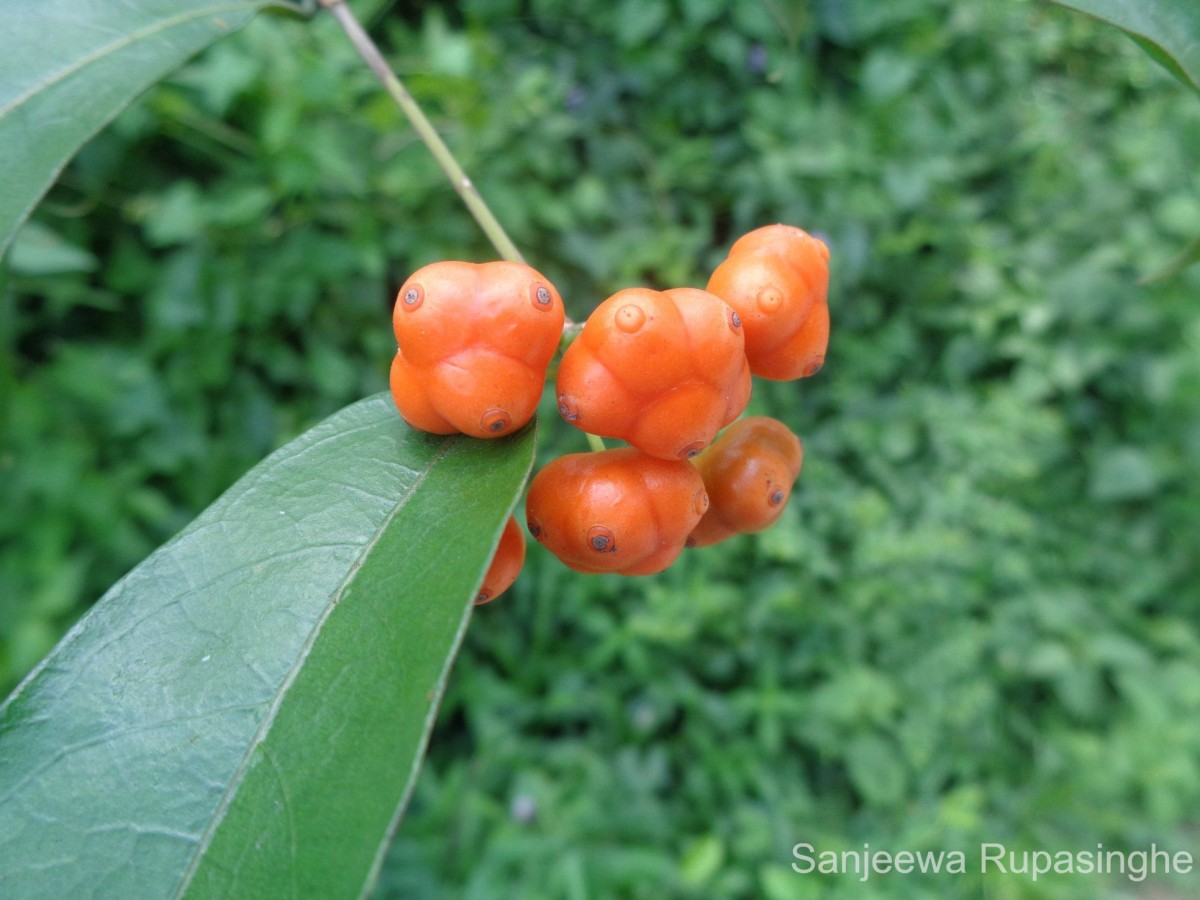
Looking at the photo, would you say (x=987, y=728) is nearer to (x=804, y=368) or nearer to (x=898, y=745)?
(x=898, y=745)

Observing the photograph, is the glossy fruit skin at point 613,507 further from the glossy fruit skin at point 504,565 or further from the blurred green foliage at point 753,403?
the blurred green foliage at point 753,403

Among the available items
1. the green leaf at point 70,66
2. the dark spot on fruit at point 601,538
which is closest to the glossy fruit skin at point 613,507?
the dark spot on fruit at point 601,538

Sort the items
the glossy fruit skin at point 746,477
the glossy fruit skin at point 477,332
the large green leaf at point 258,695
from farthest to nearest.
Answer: the glossy fruit skin at point 746,477 < the glossy fruit skin at point 477,332 < the large green leaf at point 258,695

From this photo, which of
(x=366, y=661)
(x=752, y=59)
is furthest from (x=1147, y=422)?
(x=366, y=661)

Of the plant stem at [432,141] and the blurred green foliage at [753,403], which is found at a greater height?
the plant stem at [432,141]

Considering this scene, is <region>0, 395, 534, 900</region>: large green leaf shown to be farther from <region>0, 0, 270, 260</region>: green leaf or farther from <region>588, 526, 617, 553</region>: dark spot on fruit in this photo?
<region>0, 0, 270, 260</region>: green leaf

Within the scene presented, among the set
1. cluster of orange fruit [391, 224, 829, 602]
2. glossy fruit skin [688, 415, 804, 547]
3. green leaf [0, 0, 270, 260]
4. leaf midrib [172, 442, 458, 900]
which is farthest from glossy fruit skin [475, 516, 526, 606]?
green leaf [0, 0, 270, 260]
